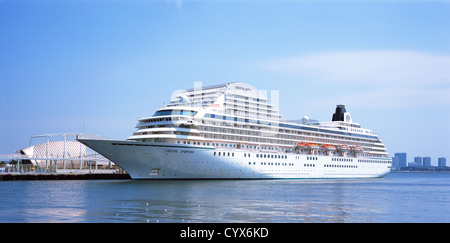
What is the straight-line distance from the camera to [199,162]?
2314 inches

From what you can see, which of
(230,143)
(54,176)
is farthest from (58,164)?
(230,143)

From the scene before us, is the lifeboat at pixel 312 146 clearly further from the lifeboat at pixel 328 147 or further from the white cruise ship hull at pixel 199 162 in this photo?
the lifeboat at pixel 328 147

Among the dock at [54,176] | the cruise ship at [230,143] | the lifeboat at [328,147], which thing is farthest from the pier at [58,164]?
the lifeboat at [328,147]

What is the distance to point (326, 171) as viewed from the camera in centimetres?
8238

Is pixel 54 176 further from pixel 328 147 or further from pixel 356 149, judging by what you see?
pixel 356 149

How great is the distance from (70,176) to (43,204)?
44965mm

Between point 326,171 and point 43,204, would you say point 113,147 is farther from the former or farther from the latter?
point 326,171

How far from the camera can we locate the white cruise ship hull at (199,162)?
54375mm

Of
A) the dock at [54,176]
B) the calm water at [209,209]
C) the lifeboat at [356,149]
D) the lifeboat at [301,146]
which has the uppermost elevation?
the lifeboat at [301,146]

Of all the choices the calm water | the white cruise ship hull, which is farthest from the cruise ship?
the calm water

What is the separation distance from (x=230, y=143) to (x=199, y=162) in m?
7.76
